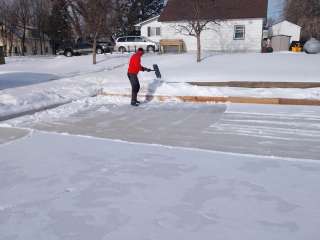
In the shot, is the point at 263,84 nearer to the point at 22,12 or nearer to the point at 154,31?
the point at 154,31

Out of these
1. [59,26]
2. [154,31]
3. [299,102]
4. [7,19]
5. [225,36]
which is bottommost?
[299,102]

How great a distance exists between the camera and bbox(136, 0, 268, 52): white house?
3070 centimetres

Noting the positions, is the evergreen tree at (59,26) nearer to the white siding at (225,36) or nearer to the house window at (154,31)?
the house window at (154,31)

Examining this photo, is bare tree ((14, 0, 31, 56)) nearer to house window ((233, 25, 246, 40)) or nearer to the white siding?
the white siding

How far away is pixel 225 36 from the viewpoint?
3177cm

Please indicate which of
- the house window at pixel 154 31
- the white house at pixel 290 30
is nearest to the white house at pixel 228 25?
the house window at pixel 154 31

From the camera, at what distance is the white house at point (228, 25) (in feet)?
101

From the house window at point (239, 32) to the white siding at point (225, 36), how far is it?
7.2 inches

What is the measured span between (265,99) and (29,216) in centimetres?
790

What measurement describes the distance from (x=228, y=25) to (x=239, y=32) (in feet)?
3.68

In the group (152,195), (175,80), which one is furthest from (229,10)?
(152,195)

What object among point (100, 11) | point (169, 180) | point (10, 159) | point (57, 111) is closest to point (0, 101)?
point (57, 111)

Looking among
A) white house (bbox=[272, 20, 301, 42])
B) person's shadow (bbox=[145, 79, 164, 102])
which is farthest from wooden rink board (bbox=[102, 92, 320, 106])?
white house (bbox=[272, 20, 301, 42])

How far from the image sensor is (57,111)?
30.8ft
